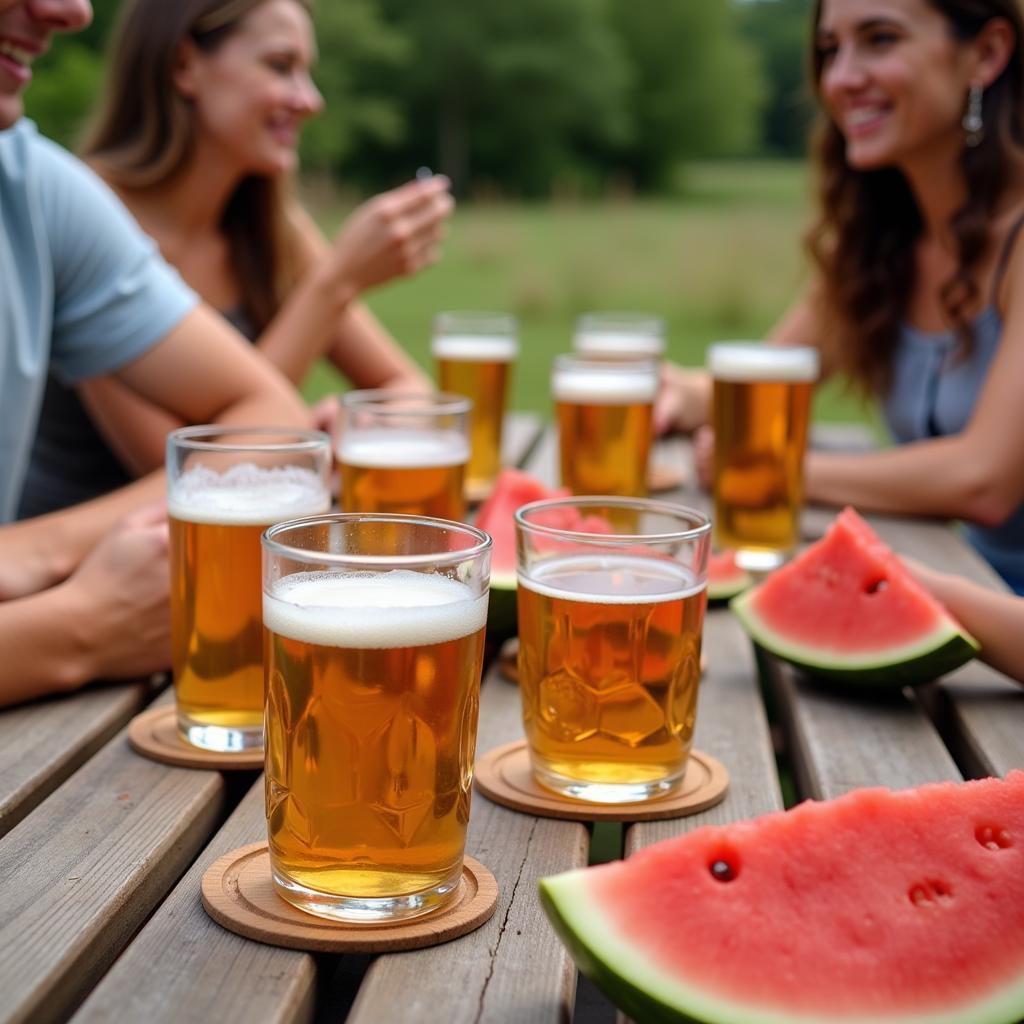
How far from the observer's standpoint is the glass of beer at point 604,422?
115 inches

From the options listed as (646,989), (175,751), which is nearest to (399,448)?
(175,751)

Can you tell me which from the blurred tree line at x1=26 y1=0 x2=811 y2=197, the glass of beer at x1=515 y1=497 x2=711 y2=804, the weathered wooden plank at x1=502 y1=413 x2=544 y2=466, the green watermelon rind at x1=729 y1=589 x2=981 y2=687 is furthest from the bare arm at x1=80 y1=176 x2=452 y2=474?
the blurred tree line at x1=26 y1=0 x2=811 y2=197

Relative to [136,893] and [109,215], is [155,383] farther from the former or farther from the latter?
[136,893]

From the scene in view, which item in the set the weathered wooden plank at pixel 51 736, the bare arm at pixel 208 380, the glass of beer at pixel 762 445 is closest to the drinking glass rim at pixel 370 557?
the weathered wooden plank at pixel 51 736

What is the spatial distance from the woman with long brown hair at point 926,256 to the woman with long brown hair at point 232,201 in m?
1.04

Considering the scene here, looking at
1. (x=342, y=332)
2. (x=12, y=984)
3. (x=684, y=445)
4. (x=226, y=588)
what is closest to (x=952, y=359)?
(x=684, y=445)

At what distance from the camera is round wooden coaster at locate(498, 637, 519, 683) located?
215 cm

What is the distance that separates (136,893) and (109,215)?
6.92 ft

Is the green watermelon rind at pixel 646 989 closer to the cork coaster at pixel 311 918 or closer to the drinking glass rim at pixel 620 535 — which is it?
the cork coaster at pixel 311 918

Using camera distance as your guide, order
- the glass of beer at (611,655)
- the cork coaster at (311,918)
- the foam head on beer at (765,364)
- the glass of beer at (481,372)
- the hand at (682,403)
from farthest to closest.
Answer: the hand at (682,403) → the glass of beer at (481,372) → the foam head on beer at (765,364) → the glass of beer at (611,655) → the cork coaster at (311,918)

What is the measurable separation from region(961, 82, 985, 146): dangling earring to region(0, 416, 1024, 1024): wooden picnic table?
207cm

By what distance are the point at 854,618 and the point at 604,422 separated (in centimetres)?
93

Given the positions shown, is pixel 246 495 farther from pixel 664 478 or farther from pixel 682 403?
pixel 682 403

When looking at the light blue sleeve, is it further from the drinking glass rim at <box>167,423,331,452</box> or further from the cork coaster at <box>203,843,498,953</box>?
the cork coaster at <box>203,843,498,953</box>
